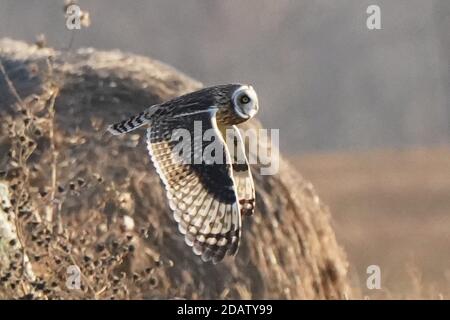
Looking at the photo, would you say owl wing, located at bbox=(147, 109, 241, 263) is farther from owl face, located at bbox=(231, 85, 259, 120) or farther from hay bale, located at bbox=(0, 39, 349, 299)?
hay bale, located at bbox=(0, 39, 349, 299)

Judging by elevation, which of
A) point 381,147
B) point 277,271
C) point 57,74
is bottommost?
point 381,147

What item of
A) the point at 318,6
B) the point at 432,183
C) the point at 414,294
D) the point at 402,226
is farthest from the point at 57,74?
the point at 318,6

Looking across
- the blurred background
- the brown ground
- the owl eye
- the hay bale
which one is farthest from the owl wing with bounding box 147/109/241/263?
the blurred background

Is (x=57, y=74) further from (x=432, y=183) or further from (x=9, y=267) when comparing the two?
(x=432, y=183)

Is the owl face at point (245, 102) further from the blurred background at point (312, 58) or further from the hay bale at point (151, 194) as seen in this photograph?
the blurred background at point (312, 58)

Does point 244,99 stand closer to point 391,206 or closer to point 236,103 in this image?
point 236,103

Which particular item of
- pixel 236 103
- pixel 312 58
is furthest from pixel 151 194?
pixel 312 58
